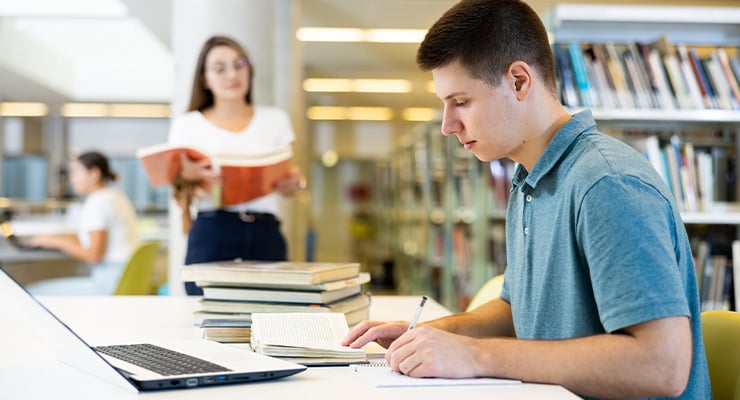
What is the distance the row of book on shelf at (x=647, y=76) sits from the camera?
3441 mm

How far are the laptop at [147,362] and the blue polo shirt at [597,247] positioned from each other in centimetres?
40

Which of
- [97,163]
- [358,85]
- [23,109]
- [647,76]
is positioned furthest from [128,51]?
[647,76]

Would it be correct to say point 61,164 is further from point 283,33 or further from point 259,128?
point 259,128

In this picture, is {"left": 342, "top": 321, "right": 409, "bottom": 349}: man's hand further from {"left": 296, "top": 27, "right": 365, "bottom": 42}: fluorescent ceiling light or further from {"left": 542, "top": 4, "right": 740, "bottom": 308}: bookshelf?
{"left": 296, "top": 27, "right": 365, "bottom": 42}: fluorescent ceiling light

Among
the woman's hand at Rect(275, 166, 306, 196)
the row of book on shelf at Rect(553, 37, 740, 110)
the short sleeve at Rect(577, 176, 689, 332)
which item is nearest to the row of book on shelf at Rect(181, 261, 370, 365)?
the short sleeve at Rect(577, 176, 689, 332)

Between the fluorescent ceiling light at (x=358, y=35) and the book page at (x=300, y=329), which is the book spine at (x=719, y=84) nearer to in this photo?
the book page at (x=300, y=329)

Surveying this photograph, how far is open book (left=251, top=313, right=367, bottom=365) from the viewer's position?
122 centimetres

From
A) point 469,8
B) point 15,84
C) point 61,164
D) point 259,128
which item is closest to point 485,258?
point 259,128

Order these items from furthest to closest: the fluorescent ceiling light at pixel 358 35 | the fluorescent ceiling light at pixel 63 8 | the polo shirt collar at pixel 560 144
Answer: the fluorescent ceiling light at pixel 358 35 < the fluorescent ceiling light at pixel 63 8 < the polo shirt collar at pixel 560 144

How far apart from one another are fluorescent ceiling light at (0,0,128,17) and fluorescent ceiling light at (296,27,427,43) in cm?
178

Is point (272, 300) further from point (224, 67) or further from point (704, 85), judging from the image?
point (704, 85)

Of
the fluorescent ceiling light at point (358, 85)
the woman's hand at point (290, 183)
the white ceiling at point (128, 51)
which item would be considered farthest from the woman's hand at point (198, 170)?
the fluorescent ceiling light at point (358, 85)

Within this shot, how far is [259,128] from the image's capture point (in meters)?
2.86

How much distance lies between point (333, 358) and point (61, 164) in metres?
12.8
